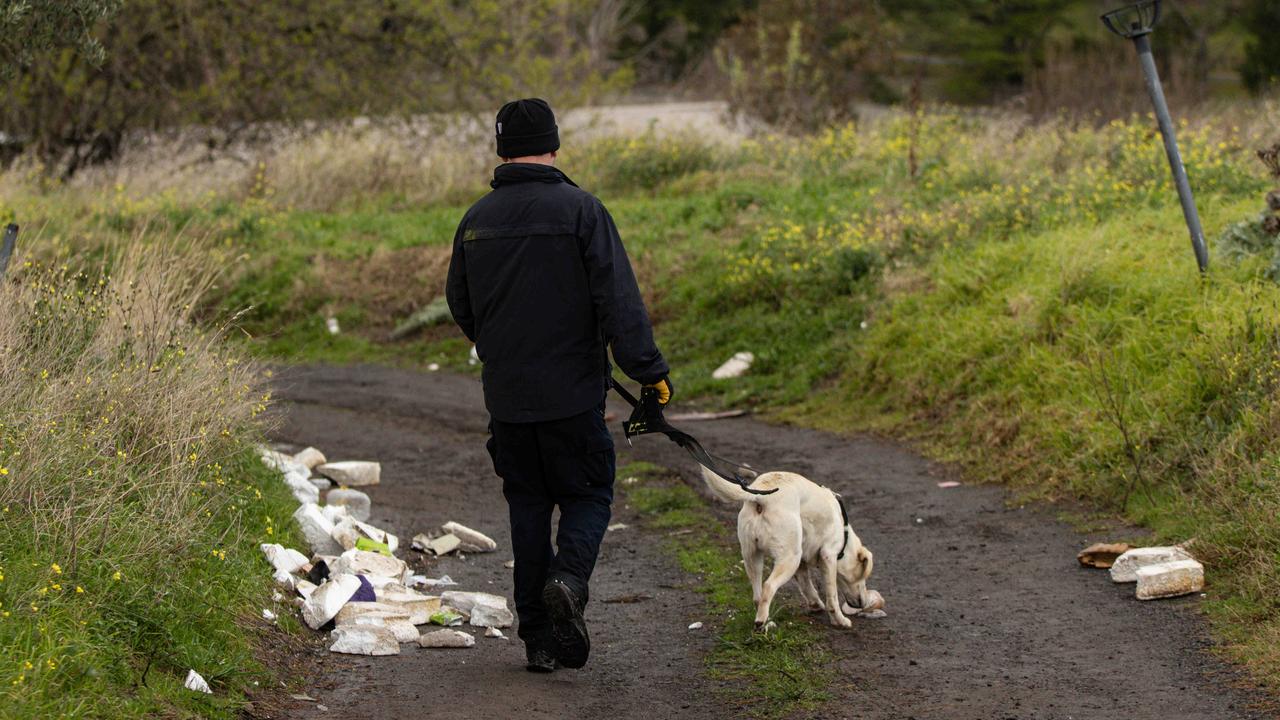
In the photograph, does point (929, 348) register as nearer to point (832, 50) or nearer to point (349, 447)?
point (349, 447)

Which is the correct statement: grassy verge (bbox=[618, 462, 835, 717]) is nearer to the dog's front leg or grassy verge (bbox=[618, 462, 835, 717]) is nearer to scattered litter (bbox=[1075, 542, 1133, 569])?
the dog's front leg

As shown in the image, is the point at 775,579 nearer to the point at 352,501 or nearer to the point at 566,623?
the point at 566,623

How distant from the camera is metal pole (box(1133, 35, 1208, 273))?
956 cm

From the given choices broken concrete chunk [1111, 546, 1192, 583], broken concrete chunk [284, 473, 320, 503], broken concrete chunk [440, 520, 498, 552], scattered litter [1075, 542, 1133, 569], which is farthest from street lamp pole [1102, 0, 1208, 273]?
broken concrete chunk [284, 473, 320, 503]

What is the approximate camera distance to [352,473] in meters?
9.61

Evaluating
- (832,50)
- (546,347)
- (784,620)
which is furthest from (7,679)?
(832,50)

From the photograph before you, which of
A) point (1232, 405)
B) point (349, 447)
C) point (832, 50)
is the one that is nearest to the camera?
point (1232, 405)

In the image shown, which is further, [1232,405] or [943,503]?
[943,503]

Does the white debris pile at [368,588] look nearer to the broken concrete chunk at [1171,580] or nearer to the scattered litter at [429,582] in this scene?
the scattered litter at [429,582]

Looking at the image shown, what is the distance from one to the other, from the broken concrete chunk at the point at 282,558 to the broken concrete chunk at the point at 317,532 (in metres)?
0.54

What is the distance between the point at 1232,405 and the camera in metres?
8.24

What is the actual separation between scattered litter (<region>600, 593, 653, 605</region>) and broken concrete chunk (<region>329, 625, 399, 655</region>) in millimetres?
1314

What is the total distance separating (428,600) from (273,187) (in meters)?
15.4

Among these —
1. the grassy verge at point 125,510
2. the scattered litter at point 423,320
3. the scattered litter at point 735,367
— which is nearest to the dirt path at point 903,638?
the grassy verge at point 125,510
